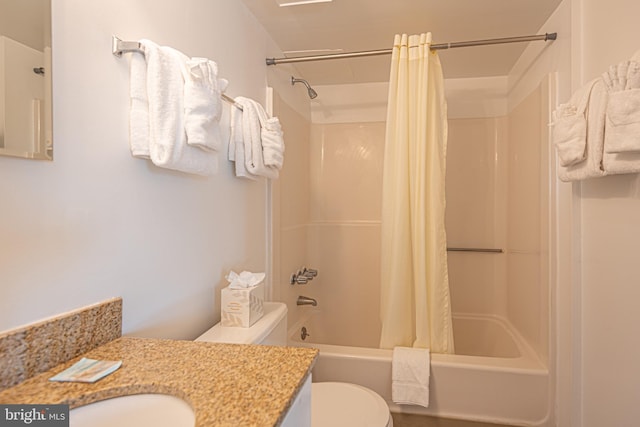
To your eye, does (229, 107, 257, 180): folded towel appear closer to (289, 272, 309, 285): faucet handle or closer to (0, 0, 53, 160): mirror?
(0, 0, 53, 160): mirror

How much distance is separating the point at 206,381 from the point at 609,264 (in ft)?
4.73

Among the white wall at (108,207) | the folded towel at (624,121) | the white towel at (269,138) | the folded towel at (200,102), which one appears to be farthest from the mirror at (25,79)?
the folded towel at (624,121)

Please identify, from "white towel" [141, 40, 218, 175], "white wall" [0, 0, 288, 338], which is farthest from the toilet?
"white towel" [141, 40, 218, 175]

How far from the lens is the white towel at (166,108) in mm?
952

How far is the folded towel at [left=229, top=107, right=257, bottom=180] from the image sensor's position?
4.88 feet

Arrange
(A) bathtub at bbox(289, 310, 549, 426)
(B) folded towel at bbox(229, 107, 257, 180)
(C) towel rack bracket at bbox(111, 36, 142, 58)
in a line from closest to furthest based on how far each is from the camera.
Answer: (C) towel rack bracket at bbox(111, 36, 142, 58)
(B) folded towel at bbox(229, 107, 257, 180)
(A) bathtub at bbox(289, 310, 549, 426)

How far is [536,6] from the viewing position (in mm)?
1698

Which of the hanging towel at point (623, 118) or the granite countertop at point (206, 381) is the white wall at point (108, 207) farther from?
the hanging towel at point (623, 118)

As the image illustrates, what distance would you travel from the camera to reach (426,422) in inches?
70.2

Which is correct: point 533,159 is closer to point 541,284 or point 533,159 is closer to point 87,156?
point 541,284

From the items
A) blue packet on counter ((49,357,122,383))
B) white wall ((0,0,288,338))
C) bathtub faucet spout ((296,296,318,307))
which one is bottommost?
Result: bathtub faucet spout ((296,296,318,307))

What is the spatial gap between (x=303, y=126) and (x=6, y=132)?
7.11 feet

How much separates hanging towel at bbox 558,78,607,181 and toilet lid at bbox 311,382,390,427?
1143mm

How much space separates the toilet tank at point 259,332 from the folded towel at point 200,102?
24.3 inches
